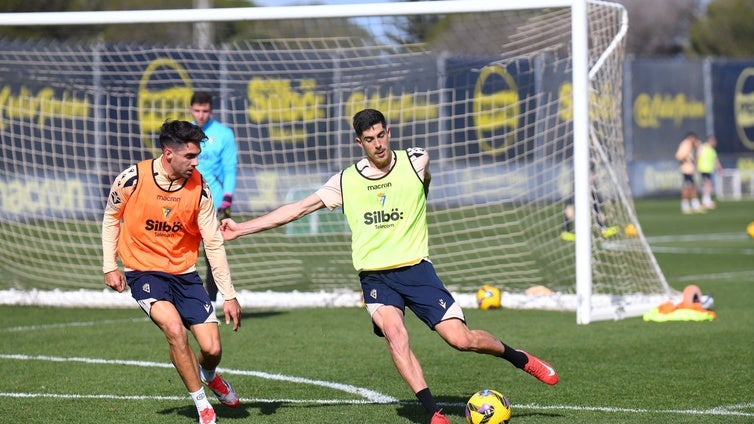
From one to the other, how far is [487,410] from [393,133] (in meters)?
14.2

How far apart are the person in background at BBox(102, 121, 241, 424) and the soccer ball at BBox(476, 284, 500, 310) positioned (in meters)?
6.05

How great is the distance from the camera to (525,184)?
17.6 metres

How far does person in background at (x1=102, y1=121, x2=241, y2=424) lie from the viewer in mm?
7695

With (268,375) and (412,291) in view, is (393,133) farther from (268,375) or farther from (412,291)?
(412,291)

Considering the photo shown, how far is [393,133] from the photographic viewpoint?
69.7 ft

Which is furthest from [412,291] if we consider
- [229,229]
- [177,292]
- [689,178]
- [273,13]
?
[689,178]

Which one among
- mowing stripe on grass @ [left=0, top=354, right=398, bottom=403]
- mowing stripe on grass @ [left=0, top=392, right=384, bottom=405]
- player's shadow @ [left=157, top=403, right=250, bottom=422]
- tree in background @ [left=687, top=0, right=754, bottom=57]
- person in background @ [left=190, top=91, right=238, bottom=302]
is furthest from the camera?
tree in background @ [left=687, top=0, right=754, bottom=57]

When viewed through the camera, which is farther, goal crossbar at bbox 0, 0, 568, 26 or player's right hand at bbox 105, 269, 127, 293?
goal crossbar at bbox 0, 0, 568, 26

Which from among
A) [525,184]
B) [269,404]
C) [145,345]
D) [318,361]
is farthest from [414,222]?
[525,184]

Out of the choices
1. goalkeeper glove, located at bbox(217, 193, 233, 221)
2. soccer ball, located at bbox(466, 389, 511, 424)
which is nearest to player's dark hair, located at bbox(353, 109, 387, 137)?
soccer ball, located at bbox(466, 389, 511, 424)

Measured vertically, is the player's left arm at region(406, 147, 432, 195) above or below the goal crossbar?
below

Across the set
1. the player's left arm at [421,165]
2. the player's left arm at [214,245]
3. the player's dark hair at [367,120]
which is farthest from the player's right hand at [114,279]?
the player's left arm at [421,165]

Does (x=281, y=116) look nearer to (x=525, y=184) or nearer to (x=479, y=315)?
(x=525, y=184)

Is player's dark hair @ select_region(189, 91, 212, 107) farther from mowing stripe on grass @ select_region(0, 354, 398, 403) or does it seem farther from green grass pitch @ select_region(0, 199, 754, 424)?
mowing stripe on grass @ select_region(0, 354, 398, 403)
